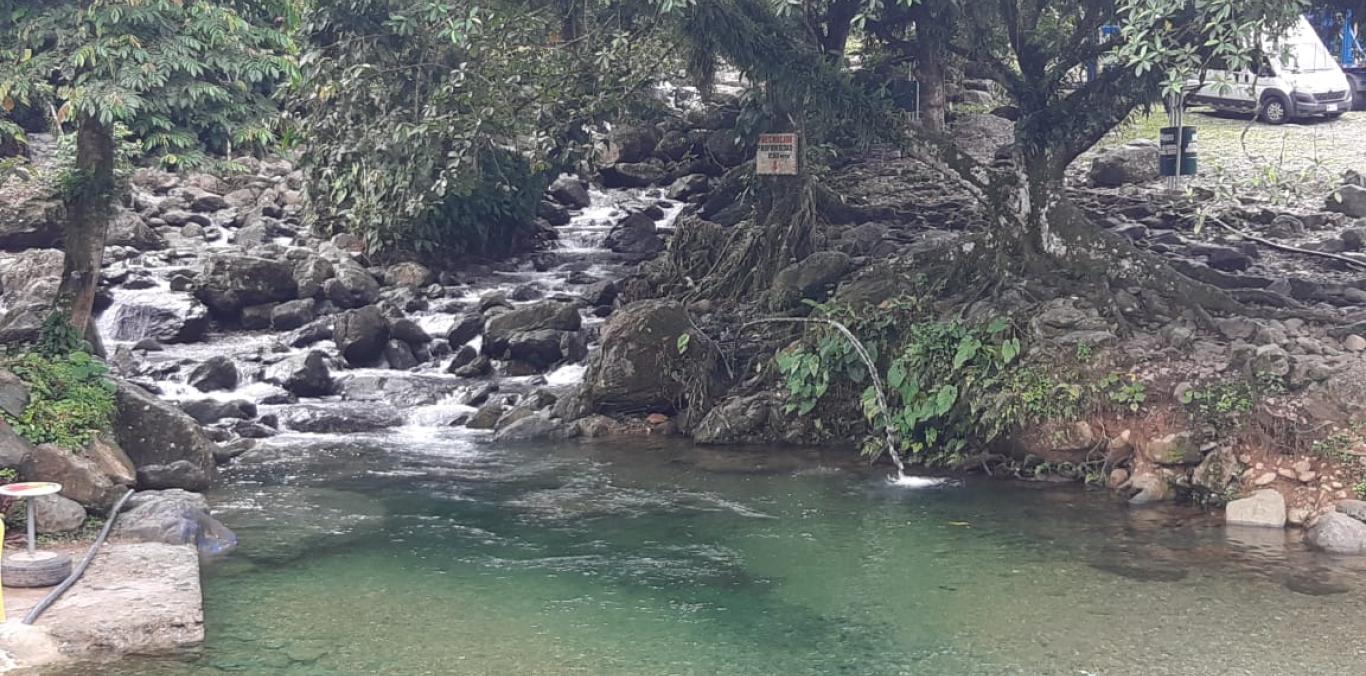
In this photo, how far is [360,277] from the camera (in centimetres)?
2123

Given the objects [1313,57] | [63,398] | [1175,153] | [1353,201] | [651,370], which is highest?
[1313,57]

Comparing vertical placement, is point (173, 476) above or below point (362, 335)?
below

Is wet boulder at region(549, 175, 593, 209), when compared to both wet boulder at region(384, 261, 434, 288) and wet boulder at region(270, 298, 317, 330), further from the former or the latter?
wet boulder at region(270, 298, 317, 330)

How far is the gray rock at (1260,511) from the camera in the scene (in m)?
10.7

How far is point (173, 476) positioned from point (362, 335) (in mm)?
6207

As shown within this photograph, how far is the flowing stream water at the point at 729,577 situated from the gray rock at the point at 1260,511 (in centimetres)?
18

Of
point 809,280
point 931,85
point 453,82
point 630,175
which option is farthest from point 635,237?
point 453,82

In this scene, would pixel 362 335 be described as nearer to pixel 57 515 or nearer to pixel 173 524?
pixel 173 524

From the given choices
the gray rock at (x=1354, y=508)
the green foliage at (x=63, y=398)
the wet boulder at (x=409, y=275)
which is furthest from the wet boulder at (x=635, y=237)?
the gray rock at (x=1354, y=508)

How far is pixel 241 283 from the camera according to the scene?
20.2 m

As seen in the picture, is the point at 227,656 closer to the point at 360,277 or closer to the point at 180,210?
the point at 360,277

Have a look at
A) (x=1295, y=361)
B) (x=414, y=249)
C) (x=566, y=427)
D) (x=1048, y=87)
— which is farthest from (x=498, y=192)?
(x=1295, y=361)

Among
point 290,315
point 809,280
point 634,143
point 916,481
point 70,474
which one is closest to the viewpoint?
point 70,474

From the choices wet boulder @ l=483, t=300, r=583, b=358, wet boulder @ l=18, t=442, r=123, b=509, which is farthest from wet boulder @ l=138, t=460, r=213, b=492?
wet boulder @ l=483, t=300, r=583, b=358
